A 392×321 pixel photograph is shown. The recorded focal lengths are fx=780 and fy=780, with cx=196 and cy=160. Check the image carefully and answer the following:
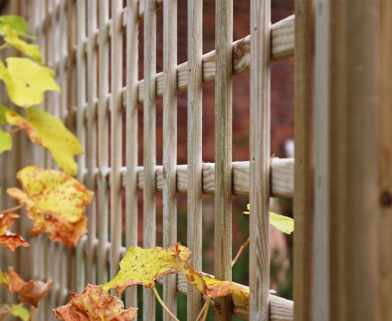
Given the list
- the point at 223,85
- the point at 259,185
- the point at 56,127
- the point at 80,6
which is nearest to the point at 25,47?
the point at 56,127

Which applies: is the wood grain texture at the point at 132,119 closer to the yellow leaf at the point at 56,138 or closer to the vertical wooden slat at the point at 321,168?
the yellow leaf at the point at 56,138

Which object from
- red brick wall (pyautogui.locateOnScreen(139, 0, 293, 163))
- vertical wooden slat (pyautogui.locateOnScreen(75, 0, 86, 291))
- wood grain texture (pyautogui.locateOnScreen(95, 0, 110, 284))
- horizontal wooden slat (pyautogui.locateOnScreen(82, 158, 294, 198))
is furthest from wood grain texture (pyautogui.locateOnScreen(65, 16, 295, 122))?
red brick wall (pyautogui.locateOnScreen(139, 0, 293, 163))

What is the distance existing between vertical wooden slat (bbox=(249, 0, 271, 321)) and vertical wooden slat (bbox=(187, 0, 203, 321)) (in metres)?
0.20

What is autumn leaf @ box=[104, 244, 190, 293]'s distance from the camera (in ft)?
3.12

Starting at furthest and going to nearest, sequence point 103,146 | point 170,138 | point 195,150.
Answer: point 103,146, point 170,138, point 195,150

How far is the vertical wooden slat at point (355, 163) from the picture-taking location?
67cm

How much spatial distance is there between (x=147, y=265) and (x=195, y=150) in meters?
0.20

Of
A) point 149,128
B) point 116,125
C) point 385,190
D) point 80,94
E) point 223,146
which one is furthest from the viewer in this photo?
point 80,94

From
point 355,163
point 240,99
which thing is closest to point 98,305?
point 355,163

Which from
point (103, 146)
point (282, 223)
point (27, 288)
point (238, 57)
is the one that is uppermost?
point (238, 57)

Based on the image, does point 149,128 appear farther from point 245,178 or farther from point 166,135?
point 245,178

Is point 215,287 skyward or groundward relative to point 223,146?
groundward

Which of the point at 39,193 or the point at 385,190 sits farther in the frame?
the point at 39,193

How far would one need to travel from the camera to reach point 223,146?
3.21ft
